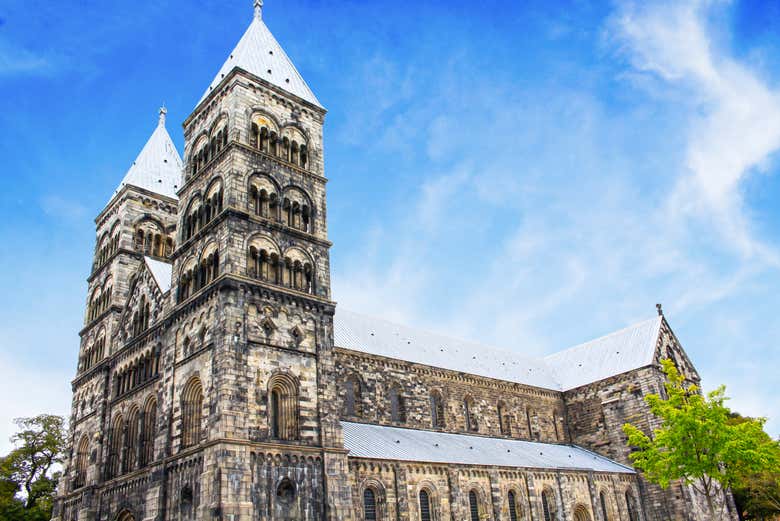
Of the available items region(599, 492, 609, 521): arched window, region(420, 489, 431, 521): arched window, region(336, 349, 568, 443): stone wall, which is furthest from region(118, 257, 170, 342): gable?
region(599, 492, 609, 521): arched window

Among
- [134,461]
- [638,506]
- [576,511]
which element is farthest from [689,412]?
[134,461]

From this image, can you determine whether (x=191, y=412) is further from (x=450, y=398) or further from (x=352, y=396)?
(x=450, y=398)

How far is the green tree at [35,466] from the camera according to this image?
4928 centimetres

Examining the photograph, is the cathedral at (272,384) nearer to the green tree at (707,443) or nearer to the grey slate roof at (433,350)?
the grey slate roof at (433,350)

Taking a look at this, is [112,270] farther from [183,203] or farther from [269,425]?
[269,425]

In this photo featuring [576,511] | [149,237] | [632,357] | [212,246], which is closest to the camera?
[212,246]

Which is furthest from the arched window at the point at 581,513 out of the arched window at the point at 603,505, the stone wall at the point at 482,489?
the arched window at the point at 603,505

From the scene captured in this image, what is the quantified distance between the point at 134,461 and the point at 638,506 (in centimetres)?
3366

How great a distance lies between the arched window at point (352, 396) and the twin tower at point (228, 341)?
726 centimetres

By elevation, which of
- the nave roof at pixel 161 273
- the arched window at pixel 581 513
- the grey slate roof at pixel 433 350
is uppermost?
the nave roof at pixel 161 273

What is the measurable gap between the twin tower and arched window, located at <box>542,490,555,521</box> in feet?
52.4

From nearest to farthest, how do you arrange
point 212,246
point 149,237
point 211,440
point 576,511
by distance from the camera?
point 211,440, point 212,246, point 576,511, point 149,237

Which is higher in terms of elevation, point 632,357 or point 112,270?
point 112,270

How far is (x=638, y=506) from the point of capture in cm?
4509
